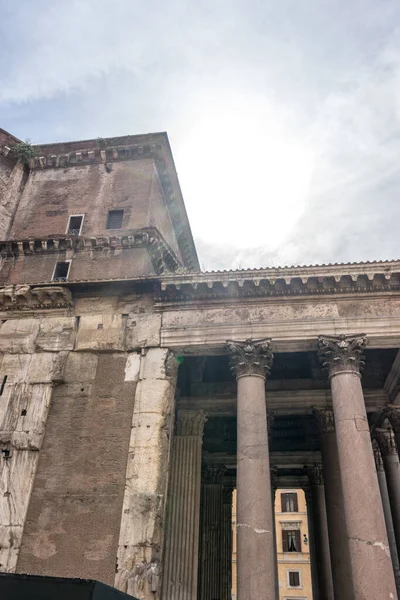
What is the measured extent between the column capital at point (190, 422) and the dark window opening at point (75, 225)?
6.07 metres

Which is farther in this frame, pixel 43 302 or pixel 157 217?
pixel 157 217

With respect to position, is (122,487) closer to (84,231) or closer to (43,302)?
(43,302)

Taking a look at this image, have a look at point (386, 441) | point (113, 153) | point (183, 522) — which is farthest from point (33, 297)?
point (386, 441)

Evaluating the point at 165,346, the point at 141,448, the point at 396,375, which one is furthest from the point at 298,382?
the point at 141,448

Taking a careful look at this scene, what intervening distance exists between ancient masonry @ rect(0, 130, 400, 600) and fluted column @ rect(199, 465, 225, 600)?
0.49 feet

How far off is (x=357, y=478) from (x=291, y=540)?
27.9m

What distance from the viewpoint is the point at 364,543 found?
8.14 meters

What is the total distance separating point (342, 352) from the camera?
33.4ft

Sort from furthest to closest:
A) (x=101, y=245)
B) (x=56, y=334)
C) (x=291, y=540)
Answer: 1. (x=291, y=540)
2. (x=101, y=245)
3. (x=56, y=334)

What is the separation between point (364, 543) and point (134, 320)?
6.58 meters

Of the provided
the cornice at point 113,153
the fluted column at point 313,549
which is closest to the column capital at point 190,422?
the fluted column at point 313,549

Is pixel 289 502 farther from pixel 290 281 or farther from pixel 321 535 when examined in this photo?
pixel 290 281

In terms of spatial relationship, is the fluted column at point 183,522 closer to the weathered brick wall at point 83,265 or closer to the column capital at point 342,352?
the column capital at point 342,352

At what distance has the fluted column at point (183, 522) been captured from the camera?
10.7 meters
